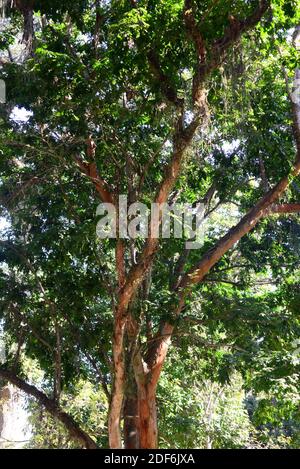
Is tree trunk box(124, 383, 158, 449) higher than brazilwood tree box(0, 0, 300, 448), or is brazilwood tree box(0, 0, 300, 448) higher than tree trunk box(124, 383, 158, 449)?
brazilwood tree box(0, 0, 300, 448)

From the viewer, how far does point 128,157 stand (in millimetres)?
6273

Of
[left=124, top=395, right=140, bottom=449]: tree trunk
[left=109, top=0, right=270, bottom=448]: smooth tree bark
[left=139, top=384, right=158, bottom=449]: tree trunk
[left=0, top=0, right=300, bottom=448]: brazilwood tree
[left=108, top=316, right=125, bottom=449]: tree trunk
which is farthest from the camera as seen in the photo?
[left=124, top=395, right=140, bottom=449]: tree trunk

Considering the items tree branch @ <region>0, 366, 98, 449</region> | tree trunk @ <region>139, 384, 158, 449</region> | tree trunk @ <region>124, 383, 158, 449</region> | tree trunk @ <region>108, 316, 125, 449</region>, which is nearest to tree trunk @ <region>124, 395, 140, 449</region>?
tree trunk @ <region>124, 383, 158, 449</region>

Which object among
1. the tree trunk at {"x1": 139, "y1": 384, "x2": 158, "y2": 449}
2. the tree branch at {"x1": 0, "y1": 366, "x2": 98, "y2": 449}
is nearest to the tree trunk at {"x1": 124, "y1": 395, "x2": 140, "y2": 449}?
the tree trunk at {"x1": 139, "y1": 384, "x2": 158, "y2": 449}

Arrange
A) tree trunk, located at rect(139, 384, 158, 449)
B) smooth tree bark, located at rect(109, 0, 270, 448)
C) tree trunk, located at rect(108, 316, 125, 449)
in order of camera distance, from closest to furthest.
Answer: smooth tree bark, located at rect(109, 0, 270, 448)
tree trunk, located at rect(108, 316, 125, 449)
tree trunk, located at rect(139, 384, 158, 449)

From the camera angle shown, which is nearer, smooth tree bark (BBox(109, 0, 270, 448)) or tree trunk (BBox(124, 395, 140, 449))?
smooth tree bark (BBox(109, 0, 270, 448))

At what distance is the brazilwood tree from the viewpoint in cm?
548

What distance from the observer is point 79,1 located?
6.00 meters

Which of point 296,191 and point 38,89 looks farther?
point 296,191

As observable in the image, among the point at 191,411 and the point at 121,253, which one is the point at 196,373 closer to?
the point at 191,411

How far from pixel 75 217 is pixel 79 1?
7.82ft

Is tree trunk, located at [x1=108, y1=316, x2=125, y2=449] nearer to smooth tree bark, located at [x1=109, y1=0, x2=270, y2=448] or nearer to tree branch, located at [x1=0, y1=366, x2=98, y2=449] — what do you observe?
smooth tree bark, located at [x1=109, y1=0, x2=270, y2=448]

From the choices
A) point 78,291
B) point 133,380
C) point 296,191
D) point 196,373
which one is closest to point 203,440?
point 196,373

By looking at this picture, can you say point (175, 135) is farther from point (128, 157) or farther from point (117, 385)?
point (117, 385)
